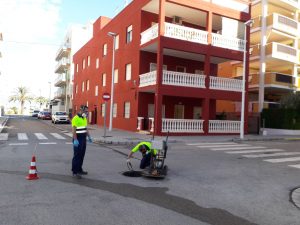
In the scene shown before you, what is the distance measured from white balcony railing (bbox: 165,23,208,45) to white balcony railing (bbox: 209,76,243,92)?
280cm

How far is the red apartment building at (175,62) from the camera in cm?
2019

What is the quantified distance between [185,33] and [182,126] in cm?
647

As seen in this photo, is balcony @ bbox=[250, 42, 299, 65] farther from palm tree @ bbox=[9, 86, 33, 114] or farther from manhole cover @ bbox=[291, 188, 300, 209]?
palm tree @ bbox=[9, 86, 33, 114]

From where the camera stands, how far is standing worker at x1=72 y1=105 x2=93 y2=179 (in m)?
7.53

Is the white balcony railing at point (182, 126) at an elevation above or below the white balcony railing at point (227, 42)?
below

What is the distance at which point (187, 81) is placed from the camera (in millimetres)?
20812

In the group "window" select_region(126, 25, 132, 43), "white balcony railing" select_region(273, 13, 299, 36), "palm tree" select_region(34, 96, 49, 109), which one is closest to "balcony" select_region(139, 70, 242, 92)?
"window" select_region(126, 25, 132, 43)

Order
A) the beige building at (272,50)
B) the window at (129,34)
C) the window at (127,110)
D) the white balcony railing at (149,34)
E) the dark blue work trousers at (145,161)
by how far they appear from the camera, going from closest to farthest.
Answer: the dark blue work trousers at (145,161)
the white balcony railing at (149,34)
the window at (127,110)
the window at (129,34)
the beige building at (272,50)

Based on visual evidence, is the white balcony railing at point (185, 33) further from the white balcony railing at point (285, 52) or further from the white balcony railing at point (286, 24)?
the white balcony railing at point (286, 24)

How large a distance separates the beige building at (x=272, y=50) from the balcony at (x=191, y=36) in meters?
6.60

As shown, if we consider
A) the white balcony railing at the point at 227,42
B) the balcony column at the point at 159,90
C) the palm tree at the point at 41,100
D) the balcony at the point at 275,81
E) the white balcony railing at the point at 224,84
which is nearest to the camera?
the balcony column at the point at 159,90

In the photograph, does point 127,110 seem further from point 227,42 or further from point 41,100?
point 41,100

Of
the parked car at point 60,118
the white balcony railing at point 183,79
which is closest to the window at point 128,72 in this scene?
the white balcony railing at point 183,79

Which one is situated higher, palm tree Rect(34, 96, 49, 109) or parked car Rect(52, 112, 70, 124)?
palm tree Rect(34, 96, 49, 109)
